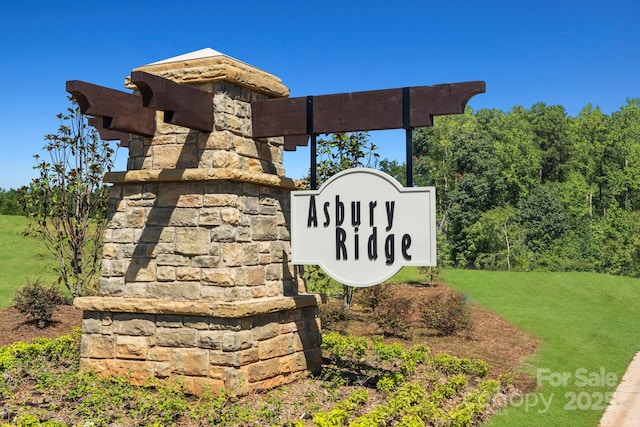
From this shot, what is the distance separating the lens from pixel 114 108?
650cm

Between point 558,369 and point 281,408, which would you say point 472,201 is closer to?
point 558,369

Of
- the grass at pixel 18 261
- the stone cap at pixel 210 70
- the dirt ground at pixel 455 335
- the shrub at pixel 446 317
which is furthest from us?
the grass at pixel 18 261

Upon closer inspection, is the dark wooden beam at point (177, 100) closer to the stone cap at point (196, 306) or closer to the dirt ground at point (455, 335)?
the stone cap at point (196, 306)

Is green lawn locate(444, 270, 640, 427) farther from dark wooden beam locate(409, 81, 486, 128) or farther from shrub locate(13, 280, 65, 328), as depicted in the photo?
shrub locate(13, 280, 65, 328)

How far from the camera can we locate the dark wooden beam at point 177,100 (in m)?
5.96

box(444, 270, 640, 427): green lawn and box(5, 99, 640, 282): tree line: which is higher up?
box(5, 99, 640, 282): tree line

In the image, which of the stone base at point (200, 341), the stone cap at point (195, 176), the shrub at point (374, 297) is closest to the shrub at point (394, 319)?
the shrub at point (374, 297)

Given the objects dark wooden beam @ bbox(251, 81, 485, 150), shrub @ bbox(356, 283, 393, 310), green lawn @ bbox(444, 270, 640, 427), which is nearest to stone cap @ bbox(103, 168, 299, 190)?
dark wooden beam @ bbox(251, 81, 485, 150)

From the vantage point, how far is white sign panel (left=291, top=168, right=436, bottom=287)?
637cm

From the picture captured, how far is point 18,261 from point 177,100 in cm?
1516

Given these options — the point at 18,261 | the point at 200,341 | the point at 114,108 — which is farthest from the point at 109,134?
the point at 18,261

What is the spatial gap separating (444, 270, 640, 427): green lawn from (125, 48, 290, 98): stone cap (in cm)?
496

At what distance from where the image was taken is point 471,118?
1996 inches

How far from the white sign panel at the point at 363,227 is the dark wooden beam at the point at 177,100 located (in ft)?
4.54
